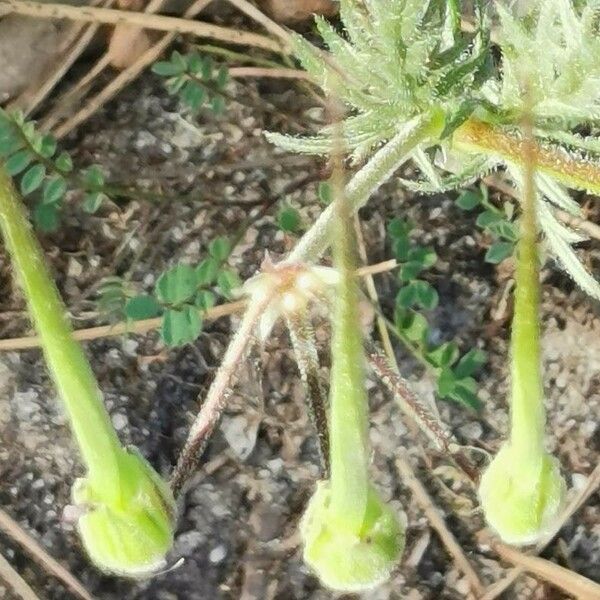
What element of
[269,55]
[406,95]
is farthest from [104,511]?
[269,55]

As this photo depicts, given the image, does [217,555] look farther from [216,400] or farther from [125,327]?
[216,400]

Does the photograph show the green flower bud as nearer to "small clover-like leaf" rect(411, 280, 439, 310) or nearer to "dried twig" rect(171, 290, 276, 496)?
"dried twig" rect(171, 290, 276, 496)

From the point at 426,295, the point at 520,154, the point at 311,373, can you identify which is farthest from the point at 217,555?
the point at 520,154

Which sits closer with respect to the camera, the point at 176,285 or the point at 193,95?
the point at 176,285

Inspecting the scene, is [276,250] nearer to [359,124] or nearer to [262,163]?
→ [262,163]

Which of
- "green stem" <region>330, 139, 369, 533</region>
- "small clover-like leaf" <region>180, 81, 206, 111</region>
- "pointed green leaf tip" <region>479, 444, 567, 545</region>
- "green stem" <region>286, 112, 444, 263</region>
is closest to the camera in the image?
"green stem" <region>330, 139, 369, 533</region>

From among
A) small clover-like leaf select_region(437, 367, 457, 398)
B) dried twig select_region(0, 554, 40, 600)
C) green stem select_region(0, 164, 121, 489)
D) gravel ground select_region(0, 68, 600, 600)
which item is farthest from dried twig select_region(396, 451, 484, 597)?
green stem select_region(0, 164, 121, 489)

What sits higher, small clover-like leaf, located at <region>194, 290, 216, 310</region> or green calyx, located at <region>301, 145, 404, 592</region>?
small clover-like leaf, located at <region>194, 290, 216, 310</region>

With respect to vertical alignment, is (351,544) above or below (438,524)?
above
